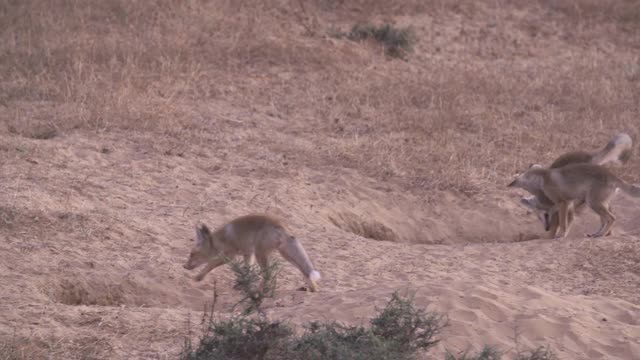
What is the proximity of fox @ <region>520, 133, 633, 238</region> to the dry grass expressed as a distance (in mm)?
702

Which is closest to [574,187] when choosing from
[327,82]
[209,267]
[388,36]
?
[209,267]

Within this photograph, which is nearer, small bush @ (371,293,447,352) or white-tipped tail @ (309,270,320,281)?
small bush @ (371,293,447,352)

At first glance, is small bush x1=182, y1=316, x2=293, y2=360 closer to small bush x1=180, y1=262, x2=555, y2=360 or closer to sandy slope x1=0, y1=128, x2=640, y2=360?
small bush x1=180, y1=262, x2=555, y2=360

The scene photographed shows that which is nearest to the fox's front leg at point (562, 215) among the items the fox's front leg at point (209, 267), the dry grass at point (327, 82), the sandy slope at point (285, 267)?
the sandy slope at point (285, 267)

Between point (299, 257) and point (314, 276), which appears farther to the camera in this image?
point (299, 257)

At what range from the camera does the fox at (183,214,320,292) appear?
8117 mm

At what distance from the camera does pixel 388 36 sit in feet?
52.0

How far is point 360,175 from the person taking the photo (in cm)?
1121

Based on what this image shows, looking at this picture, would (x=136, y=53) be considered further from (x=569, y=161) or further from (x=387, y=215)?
(x=569, y=161)

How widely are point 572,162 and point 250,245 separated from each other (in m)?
4.24

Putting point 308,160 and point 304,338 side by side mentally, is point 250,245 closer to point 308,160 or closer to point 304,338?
point 304,338

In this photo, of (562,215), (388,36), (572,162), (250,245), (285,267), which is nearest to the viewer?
(250,245)

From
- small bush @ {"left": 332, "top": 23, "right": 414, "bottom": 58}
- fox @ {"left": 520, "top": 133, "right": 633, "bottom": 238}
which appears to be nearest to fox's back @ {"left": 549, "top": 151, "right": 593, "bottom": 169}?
fox @ {"left": 520, "top": 133, "right": 633, "bottom": 238}

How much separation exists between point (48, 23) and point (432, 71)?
5294mm
